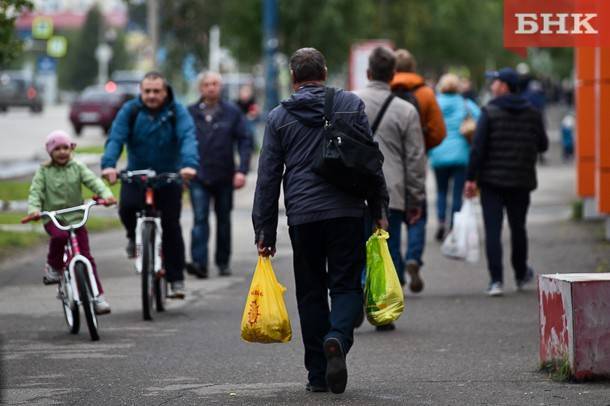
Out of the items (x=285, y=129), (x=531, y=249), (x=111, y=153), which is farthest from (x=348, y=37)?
(x=285, y=129)

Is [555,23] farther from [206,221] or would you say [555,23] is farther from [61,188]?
[206,221]

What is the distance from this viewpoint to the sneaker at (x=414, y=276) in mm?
12578

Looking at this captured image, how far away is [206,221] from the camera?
14633mm

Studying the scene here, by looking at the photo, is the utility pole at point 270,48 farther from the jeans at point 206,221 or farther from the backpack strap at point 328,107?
the backpack strap at point 328,107

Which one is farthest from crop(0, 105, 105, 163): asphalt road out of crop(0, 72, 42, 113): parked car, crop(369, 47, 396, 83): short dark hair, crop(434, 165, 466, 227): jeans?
crop(369, 47, 396, 83): short dark hair

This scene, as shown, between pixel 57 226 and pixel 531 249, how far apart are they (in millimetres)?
7424

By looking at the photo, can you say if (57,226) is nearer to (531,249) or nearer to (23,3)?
(23,3)

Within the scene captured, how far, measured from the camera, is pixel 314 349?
819 centimetres

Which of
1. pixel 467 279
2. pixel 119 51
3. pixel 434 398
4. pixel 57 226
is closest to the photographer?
pixel 434 398

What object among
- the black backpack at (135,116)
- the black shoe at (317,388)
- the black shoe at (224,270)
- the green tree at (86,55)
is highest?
the green tree at (86,55)

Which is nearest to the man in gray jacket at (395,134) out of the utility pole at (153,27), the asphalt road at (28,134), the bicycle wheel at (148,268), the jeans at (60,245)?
the bicycle wheel at (148,268)

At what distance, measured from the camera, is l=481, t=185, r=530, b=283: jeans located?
1278 cm

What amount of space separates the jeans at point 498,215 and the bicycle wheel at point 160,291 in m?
2.60

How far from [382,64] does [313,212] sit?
3.18 meters
